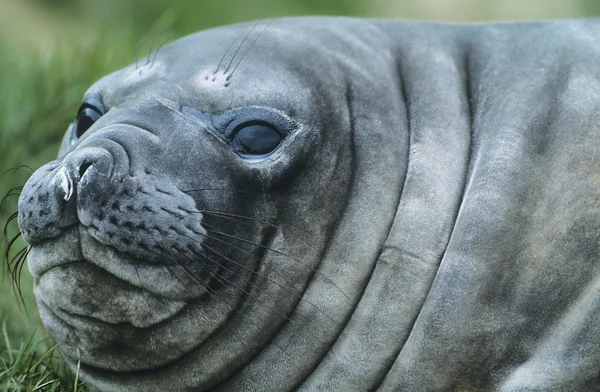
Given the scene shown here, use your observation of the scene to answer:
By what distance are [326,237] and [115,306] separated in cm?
68

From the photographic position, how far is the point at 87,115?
361 cm

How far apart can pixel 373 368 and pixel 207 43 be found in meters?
1.22

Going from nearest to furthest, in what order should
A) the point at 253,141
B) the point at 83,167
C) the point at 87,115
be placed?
the point at 83,167 < the point at 253,141 < the point at 87,115

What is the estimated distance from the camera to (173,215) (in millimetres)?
3082

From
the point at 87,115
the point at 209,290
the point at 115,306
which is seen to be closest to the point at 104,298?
the point at 115,306

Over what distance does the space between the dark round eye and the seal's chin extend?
0.45 meters

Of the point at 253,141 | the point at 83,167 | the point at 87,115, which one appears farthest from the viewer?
the point at 87,115

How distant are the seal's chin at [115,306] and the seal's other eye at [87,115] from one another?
1.88 feet

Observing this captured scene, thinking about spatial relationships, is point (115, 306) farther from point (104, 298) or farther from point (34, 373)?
point (34, 373)

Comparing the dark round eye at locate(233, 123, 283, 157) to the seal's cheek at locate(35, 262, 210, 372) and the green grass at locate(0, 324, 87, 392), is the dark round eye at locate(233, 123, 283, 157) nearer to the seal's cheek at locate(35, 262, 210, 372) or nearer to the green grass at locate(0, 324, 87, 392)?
the seal's cheek at locate(35, 262, 210, 372)

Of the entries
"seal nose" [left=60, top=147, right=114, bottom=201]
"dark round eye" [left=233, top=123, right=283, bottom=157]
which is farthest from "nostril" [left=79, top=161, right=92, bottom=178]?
"dark round eye" [left=233, top=123, right=283, bottom=157]

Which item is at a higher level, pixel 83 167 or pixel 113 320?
pixel 83 167

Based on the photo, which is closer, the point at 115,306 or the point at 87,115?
the point at 115,306

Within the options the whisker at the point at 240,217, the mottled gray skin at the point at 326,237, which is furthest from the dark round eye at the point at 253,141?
the whisker at the point at 240,217
